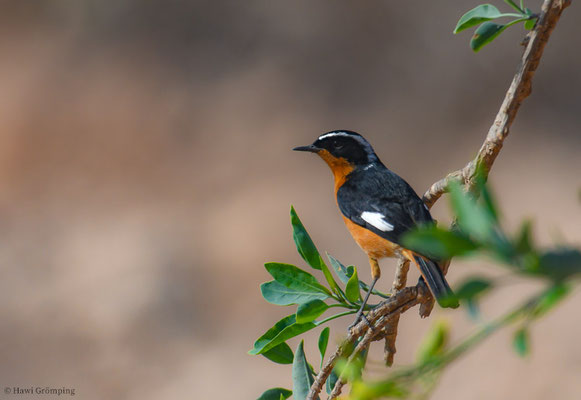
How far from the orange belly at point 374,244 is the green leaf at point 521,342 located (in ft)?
5.80

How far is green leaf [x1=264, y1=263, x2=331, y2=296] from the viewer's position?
1453 mm

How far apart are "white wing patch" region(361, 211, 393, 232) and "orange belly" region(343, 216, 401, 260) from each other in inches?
1.4

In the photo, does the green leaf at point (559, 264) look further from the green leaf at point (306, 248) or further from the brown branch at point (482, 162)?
the green leaf at point (306, 248)

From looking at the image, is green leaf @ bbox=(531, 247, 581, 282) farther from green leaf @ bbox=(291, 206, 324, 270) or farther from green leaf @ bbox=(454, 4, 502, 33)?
green leaf @ bbox=(291, 206, 324, 270)

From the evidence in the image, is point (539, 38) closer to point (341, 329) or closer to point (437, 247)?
point (437, 247)

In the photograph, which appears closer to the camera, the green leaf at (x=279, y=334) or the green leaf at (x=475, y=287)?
the green leaf at (x=475, y=287)

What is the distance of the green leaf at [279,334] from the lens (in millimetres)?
1412

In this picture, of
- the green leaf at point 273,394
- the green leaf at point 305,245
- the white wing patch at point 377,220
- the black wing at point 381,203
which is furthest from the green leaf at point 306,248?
the white wing patch at point 377,220

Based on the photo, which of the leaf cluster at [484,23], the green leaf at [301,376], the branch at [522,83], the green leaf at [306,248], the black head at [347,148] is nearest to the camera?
the branch at [522,83]

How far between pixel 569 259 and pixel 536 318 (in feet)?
0.17

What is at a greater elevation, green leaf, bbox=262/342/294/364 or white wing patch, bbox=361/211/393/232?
white wing patch, bbox=361/211/393/232

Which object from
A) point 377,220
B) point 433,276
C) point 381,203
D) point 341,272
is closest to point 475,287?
point 341,272

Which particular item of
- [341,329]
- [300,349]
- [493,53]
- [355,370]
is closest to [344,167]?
[300,349]

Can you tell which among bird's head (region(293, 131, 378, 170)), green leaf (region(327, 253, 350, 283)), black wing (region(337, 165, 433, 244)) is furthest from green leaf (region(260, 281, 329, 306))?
bird's head (region(293, 131, 378, 170))
